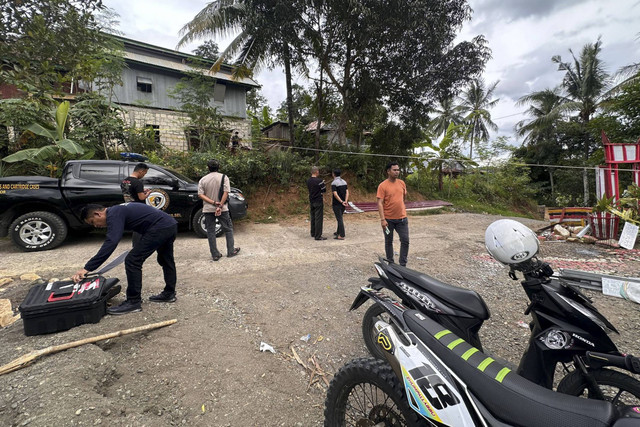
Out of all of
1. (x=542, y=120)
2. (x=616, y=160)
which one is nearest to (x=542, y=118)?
(x=542, y=120)

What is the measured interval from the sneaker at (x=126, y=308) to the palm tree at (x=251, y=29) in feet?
30.1

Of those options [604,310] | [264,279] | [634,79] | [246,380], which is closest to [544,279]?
[246,380]

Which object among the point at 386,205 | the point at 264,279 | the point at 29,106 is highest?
the point at 29,106

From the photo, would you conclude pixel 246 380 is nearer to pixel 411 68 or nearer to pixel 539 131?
pixel 411 68

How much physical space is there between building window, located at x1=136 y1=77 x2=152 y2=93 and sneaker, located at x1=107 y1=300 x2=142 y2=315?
15041 mm

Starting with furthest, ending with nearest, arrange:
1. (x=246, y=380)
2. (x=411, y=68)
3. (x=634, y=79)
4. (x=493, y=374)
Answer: (x=634, y=79) → (x=411, y=68) → (x=246, y=380) → (x=493, y=374)

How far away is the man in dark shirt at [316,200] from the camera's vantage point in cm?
610

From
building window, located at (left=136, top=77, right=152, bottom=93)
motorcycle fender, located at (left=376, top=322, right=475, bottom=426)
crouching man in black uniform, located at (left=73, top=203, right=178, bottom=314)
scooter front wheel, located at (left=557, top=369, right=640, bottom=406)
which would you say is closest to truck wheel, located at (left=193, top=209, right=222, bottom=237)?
crouching man in black uniform, located at (left=73, top=203, right=178, bottom=314)

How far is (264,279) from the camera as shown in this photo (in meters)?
3.93

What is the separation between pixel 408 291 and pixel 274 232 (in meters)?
5.55

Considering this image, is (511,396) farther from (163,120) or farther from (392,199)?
(163,120)

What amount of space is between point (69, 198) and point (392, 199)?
223 inches

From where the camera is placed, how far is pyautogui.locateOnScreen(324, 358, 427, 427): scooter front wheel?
1310 mm

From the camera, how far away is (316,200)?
242 inches
